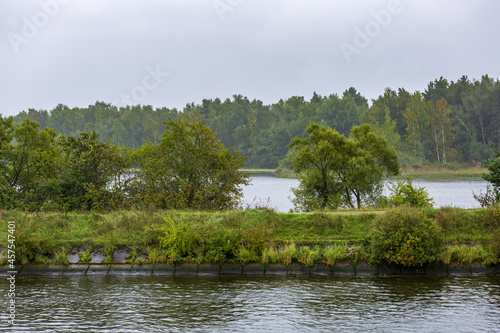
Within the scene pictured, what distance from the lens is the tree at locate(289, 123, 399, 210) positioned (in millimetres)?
32906

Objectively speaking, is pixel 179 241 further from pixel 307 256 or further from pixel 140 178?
pixel 140 178

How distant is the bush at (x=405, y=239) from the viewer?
1903cm

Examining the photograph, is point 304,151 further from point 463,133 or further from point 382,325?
point 463,133

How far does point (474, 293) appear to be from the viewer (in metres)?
16.5

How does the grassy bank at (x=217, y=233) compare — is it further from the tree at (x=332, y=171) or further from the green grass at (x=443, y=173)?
the green grass at (x=443, y=173)

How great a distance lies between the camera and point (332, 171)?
113ft

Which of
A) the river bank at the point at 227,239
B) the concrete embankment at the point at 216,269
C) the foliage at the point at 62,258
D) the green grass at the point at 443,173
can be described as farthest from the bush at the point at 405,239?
the green grass at the point at 443,173

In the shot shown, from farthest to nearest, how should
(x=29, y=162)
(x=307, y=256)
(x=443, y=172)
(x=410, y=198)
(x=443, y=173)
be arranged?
(x=443, y=172), (x=443, y=173), (x=29, y=162), (x=410, y=198), (x=307, y=256)

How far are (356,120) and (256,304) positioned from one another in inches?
4660

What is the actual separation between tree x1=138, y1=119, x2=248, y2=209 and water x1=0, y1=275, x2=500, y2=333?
26.8 feet

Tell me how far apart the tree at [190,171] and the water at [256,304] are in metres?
8.18

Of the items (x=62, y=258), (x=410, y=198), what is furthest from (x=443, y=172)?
(x=62, y=258)

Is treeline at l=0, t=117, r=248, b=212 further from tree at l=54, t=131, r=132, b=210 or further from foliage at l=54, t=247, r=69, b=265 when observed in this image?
foliage at l=54, t=247, r=69, b=265

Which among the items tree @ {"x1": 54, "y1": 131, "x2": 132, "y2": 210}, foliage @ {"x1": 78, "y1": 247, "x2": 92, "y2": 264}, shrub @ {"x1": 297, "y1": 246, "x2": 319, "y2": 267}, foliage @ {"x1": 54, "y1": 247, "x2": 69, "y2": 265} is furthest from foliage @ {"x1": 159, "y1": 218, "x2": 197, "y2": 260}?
tree @ {"x1": 54, "y1": 131, "x2": 132, "y2": 210}
